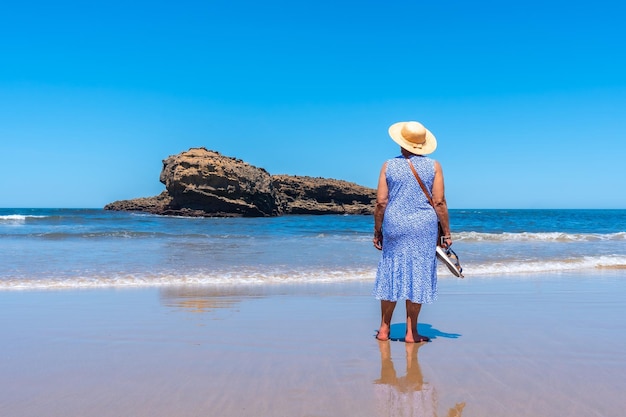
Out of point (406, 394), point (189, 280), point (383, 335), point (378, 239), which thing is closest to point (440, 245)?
point (378, 239)

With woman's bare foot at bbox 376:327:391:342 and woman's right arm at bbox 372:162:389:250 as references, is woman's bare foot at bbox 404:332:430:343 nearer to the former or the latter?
woman's bare foot at bbox 376:327:391:342

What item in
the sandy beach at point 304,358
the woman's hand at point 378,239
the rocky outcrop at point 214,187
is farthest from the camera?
the rocky outcrop at point 214,187

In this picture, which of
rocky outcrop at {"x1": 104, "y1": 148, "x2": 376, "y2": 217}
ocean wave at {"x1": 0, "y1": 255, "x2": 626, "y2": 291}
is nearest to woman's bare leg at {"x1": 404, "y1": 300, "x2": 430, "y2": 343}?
ocean wave at {"x1": 0, "y1": 255, "x2": 626, "y2": 291}

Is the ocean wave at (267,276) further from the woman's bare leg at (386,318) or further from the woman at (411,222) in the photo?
the woman at (411,222)

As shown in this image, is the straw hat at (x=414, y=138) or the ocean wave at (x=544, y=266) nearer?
the straw hat at (x=414, y=138)

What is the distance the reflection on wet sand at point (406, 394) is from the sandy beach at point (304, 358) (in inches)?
0.6

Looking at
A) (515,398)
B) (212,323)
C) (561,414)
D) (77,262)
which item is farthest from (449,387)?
(77,262)

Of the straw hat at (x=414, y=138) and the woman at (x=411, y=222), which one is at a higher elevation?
the straw hat at (x=414, y=138)

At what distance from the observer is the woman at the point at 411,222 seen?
4.33 m

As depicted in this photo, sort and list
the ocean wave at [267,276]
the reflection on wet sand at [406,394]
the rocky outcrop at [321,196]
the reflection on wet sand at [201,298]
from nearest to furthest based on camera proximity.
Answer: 1. the reflection on wet sand at [406,394]
2. the reflection on wet sand at [201,298]
3. the ocean wave at [267,276]
4. the rocky outcrop at [321,196]

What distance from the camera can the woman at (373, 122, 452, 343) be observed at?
4.33 metres

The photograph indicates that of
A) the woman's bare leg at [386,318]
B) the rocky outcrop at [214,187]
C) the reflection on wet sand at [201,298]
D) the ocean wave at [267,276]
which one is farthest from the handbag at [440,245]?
the rocky outcrop at [214,187]

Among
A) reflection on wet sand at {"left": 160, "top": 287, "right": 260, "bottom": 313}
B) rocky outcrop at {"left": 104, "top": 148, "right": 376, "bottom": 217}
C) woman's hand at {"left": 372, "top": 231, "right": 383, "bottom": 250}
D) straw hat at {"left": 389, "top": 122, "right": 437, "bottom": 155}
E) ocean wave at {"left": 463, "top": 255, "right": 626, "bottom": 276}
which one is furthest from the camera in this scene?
rocky outcrop at {"left": 104, "top": 148, "right": 376, "bottom": 217}

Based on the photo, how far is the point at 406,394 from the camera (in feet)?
10.2
